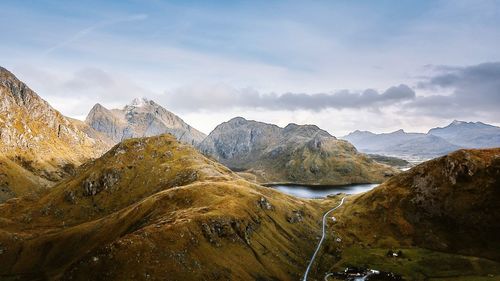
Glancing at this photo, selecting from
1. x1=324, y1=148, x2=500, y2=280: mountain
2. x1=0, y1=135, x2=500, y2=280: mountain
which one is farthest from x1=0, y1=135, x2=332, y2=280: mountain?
x1=324, y1=148, x2=500, y2=280: mountain

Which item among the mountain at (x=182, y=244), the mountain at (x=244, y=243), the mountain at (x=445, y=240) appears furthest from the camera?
the mountain at (x=445, y=240)

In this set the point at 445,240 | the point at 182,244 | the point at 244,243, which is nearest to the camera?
the point at 182,244

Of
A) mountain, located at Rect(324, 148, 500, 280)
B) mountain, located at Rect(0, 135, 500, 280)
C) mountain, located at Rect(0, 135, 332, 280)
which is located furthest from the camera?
mountain, located at Rect(324, 148, 500, 280)

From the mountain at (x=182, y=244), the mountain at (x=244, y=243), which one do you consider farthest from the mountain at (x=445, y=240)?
the mountain at (x=182, y=244)

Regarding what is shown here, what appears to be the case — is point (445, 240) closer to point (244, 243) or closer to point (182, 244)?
point (244, 243)

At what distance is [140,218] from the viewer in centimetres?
16912

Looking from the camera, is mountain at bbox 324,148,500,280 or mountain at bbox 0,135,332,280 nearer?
mountain at bbox 0,135,332,280

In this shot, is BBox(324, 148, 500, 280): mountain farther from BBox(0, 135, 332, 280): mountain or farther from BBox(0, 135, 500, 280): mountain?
BBox(0, 135, 332, 280): mountain

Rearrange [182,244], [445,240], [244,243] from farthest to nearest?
[445,240] < [244,243] < [182,244]

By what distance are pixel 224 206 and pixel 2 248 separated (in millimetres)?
113862

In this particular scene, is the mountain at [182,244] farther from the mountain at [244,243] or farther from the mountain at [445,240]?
the mountain at [445,240]

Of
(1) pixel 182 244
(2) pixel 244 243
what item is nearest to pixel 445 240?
(2) pixel 244 243

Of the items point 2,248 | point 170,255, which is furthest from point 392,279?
point 2,248

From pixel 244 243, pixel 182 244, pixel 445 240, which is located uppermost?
pixel 182 244
